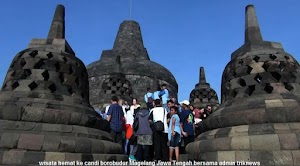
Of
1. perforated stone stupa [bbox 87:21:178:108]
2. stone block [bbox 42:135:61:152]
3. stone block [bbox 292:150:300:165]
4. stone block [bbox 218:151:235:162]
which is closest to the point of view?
stone block [bbox 292:150:300:165]

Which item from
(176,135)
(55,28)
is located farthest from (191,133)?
(55,28)

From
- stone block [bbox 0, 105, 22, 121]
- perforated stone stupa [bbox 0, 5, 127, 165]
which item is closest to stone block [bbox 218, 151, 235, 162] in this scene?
perforated stone stupa [bbox 0, 5, 127, 165]

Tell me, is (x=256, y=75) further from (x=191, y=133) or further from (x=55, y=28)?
(x=55, y=28)

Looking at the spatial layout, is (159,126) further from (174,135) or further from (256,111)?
(256,111)

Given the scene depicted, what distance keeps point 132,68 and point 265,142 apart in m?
21.2

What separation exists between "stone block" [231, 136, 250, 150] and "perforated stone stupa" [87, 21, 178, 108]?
16.0 meters

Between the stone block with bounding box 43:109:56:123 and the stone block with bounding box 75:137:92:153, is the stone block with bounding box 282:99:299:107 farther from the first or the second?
the stone block with bounding box 43:109:56:123

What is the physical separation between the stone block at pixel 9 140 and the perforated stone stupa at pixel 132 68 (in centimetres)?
1577

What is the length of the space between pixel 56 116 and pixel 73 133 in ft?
1.72

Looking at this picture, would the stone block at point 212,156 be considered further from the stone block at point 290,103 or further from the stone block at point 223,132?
the stone block at point 290,103

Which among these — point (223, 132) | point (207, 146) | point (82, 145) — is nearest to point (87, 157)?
point (82, 145)

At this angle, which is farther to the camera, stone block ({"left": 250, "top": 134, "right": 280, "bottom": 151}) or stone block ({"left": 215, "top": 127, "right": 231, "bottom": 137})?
stone block ({"left": 215, "top": 127, "right": 231, "bottom": 137})

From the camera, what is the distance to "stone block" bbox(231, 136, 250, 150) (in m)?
5.10

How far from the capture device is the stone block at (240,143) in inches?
201
